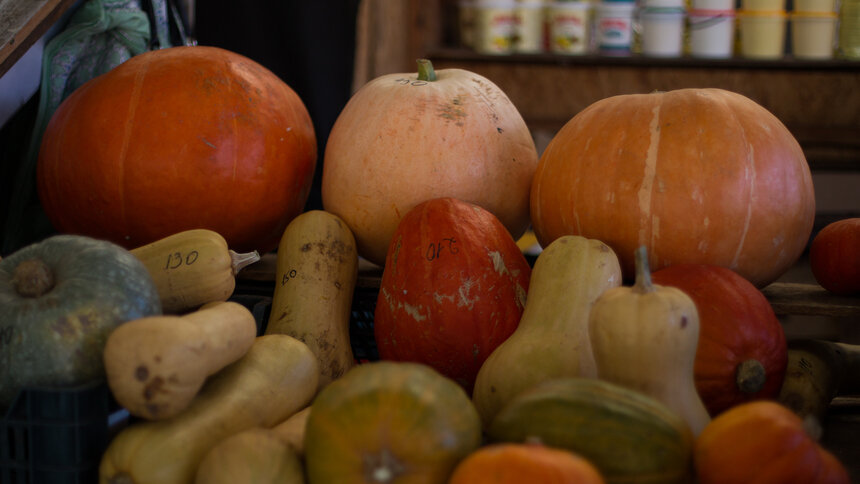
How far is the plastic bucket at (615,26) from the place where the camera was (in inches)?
108

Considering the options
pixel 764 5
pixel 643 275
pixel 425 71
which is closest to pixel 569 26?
pixel 764 5

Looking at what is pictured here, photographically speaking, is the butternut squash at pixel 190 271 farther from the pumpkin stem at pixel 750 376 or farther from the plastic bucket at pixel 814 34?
the plastic bucket at pixel 814 34

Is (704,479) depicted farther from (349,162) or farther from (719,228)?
(349,162)

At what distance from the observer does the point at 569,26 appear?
285 cm

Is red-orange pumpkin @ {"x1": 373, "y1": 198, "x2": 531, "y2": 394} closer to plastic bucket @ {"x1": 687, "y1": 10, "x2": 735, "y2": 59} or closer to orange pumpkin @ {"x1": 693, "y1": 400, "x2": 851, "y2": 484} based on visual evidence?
orange pumpkin @ {"x1": 693, "y1": 400, "x2": 851, "y2": 484}

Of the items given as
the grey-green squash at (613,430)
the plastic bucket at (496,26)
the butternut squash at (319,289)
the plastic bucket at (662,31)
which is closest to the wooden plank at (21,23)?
the butternut squash at (319,289)

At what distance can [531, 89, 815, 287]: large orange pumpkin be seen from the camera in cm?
129

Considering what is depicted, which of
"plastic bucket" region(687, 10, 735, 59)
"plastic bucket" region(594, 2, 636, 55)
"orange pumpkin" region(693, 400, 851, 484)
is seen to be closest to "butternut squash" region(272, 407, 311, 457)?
"orange pumpkin" region(693, 400, 851, 484)

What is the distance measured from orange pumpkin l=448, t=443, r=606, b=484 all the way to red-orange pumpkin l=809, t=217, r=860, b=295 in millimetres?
827

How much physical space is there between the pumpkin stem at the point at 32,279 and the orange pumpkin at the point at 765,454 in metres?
0.78

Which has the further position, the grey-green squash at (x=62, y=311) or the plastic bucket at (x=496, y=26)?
the plastic bucket at (x=496, y=26)

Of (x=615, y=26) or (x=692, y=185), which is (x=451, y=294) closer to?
(x=692, y=185)

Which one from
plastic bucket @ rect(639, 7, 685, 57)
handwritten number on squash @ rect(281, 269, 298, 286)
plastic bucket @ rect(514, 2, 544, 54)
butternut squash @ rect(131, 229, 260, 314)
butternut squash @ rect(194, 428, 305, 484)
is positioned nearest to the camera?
butternut squash @ rect(194, 428, 305, 484)

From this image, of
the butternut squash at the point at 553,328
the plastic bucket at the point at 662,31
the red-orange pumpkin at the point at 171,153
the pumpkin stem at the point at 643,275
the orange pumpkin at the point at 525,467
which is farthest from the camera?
the plastic bucket at the point at 662,31
